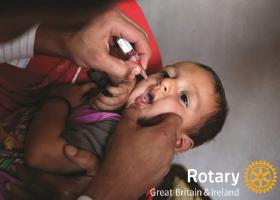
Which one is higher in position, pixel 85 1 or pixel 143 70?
pixel 85 1

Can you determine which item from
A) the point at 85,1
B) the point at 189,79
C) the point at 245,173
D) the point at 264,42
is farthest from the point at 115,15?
the point at 245,173

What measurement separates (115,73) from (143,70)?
0.07 metres

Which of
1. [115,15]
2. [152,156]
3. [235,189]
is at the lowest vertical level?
[235,189]

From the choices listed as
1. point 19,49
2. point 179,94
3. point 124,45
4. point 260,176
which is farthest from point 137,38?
point 260,176

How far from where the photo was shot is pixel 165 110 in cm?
67

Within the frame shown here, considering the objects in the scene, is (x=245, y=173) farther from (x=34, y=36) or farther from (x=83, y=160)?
(x=34, y=36)

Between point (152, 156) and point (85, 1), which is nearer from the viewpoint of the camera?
point (152, 156)

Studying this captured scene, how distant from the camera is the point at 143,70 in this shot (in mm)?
684

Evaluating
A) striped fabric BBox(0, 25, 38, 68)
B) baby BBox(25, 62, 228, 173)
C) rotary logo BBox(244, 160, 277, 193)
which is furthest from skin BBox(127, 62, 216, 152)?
striped fabric BBox(0, 25, 38, 68)

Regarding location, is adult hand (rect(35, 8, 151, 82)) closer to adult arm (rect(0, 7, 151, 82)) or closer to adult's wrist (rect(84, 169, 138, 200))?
adult arm (rect(0, 7, 151, 82))

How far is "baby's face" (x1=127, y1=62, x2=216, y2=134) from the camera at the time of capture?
67 centimetres

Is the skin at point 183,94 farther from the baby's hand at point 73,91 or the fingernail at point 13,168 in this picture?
the fingernail at point 13,168

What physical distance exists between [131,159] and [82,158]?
0.08m

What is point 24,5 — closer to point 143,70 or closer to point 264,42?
point 143,70
